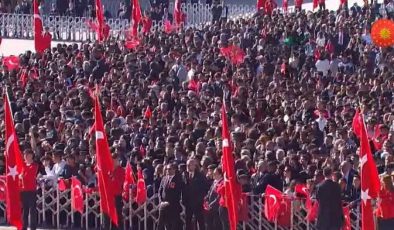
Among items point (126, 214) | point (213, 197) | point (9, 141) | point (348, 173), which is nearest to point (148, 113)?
point (126, 214)

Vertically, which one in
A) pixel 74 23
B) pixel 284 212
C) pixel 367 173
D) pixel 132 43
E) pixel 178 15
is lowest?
pixel 284 212

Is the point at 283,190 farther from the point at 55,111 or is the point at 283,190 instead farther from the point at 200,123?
the point at 55,111

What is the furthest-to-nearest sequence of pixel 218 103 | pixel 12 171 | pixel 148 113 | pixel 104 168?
pixel 148 113
pixel 218 103
pixel 12 171
pixel 104 168

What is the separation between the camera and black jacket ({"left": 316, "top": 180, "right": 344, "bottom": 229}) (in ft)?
74.6

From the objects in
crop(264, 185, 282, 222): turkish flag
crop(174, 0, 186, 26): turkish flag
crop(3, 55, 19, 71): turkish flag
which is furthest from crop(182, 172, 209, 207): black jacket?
crop(174, 0, 186, 26): turkish flag

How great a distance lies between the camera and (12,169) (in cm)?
2475

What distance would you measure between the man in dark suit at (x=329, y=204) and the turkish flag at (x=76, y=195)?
4731 millimetres

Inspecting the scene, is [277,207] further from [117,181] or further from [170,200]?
[117,181]

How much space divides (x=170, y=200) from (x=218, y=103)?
575cm

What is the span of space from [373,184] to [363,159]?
1.26 ft

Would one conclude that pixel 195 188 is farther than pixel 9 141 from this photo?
No

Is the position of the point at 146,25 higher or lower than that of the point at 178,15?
lower

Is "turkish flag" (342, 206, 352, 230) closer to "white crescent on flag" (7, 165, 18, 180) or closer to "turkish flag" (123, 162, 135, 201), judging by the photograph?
"turkish flag" (123, 162, 135, 201)

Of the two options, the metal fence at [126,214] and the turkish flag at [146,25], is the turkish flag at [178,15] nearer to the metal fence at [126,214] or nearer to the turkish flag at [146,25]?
the turkish flag at [146,25]
